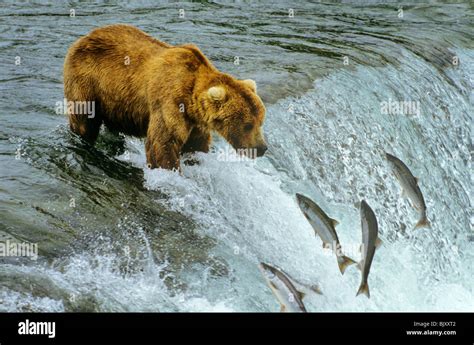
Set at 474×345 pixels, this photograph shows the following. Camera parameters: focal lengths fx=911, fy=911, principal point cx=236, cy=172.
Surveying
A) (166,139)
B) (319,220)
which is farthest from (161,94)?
(319,220)

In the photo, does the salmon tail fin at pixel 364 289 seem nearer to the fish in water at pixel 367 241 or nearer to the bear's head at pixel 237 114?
the fish in water at pixel 367 241

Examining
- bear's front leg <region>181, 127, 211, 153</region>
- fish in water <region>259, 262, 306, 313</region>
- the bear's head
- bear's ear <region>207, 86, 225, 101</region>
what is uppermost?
bear's ear <region>207, 86, 225, 101</region>

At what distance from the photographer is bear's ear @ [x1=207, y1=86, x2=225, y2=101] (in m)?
6.68

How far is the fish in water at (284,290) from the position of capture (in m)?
5.56

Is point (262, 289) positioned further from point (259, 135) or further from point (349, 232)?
point (349, 232)

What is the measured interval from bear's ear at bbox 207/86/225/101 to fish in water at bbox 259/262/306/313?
155 cm

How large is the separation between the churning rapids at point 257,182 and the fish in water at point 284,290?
1.14ft

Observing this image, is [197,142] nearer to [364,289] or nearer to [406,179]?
[406,179]

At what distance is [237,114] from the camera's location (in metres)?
6.88

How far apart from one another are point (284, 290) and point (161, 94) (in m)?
2.01

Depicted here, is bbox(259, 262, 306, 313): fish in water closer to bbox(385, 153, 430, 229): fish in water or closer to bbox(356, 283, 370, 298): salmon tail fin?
bbox(356, 283, 370, 298): salmon tail fin

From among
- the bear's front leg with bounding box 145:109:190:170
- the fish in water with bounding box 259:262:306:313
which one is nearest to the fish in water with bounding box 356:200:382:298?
the fish in water with bounding box 259:262:306:313
